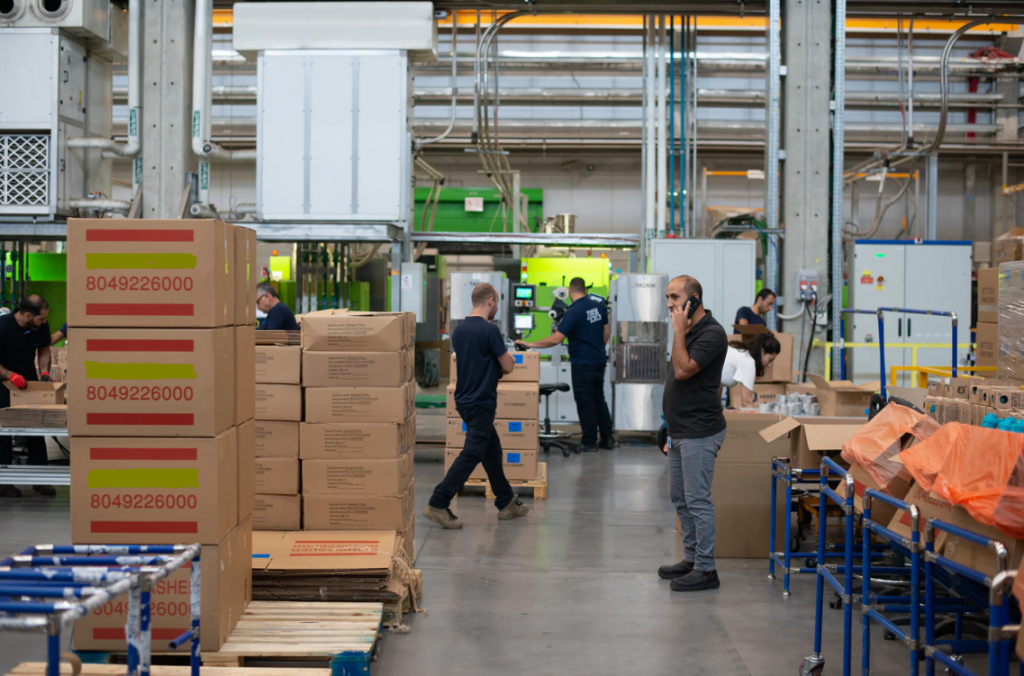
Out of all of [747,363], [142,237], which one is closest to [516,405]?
[747,363]

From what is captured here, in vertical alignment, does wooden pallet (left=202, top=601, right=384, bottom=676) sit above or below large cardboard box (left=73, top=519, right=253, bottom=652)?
below

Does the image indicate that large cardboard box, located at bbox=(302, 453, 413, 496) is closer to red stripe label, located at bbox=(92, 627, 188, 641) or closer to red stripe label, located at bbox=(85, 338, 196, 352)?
red stripe label, located at bbox=(92, 627, 188, 641)

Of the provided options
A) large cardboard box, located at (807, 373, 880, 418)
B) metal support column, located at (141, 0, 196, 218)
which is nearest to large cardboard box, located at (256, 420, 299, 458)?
large cardboard box, located at (807, 373, 880, 418)

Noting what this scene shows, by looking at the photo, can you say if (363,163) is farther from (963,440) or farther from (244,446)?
(963,440)

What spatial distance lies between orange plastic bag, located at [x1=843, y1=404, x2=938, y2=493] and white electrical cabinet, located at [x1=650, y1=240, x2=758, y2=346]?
18.3 feet

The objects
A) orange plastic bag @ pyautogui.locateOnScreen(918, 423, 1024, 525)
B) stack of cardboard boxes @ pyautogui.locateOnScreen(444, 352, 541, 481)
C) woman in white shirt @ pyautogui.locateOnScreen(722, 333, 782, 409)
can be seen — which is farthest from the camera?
stack of cardboard boxes @ pyautogui.locateOnScreen(444, 352, 541, 481)

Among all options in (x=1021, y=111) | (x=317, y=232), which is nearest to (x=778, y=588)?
(x=317, y=232)

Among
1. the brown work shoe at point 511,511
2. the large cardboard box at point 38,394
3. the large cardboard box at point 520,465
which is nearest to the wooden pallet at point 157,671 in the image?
the brown work shoe at point 511,511

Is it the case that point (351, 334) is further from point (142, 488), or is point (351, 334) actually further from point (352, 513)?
point (142, 488)

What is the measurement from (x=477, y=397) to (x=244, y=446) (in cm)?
221

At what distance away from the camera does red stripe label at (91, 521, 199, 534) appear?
8.91ft

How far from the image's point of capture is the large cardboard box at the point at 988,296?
560cm

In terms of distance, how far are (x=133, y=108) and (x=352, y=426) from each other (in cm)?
598

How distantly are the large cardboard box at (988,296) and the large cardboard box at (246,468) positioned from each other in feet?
15.5
